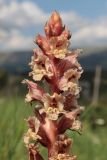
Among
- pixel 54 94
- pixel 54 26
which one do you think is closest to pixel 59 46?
pixel 54 26

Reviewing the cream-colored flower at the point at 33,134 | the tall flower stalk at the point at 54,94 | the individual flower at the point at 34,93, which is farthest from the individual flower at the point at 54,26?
the cream-colored flower at the point at 33,134

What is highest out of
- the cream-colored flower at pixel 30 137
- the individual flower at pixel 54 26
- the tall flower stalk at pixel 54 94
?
the individual flower at pixel 54 26

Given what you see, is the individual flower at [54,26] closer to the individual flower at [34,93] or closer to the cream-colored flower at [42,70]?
the cream-colored flower at [42,70]

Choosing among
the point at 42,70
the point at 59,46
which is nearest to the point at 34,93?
the point at 42,70

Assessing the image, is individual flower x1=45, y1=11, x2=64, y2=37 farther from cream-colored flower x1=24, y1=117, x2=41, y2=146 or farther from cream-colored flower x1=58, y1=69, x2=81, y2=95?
cream-colored flower x1=24, y1=117, x2=41, y2=146

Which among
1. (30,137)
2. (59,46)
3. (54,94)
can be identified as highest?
(59,46)

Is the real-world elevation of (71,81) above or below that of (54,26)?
below

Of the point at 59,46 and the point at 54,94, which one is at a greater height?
the point at 59,46

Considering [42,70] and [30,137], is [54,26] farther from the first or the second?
[30,137]

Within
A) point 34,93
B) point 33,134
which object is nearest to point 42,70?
point 34,93
